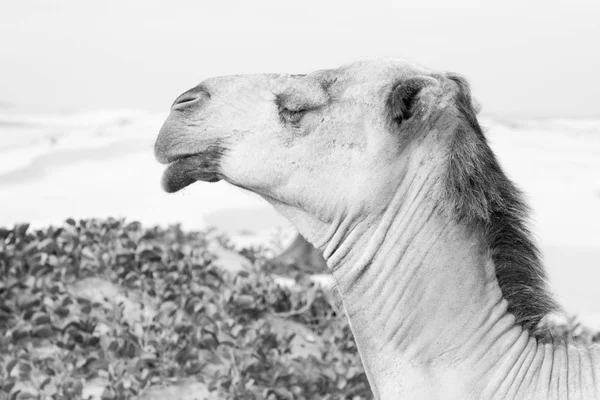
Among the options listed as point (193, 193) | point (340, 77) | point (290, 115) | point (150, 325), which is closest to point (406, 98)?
point (340, 77)

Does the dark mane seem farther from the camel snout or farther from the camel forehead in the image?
the camel snout

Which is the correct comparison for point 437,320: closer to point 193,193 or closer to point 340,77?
point 340,77

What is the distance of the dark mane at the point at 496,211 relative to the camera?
3209mm

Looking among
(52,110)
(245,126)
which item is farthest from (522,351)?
(52,110)

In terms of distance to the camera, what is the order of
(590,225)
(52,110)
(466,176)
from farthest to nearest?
(52,110) → (590,225) → (466,176)

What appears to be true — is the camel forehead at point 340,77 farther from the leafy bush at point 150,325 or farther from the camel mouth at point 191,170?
the leafy bush at point 150,325

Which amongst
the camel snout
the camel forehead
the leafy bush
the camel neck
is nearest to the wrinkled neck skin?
the camel neck

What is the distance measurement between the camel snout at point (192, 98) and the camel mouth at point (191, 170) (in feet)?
0.62

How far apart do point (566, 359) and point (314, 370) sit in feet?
9.35

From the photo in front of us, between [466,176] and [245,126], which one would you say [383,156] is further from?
[245,126]

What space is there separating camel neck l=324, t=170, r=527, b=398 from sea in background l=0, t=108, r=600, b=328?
648cm

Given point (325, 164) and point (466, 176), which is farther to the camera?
point (325, 164)

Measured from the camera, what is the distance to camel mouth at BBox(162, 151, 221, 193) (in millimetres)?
3580

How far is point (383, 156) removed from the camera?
332 centimetres
